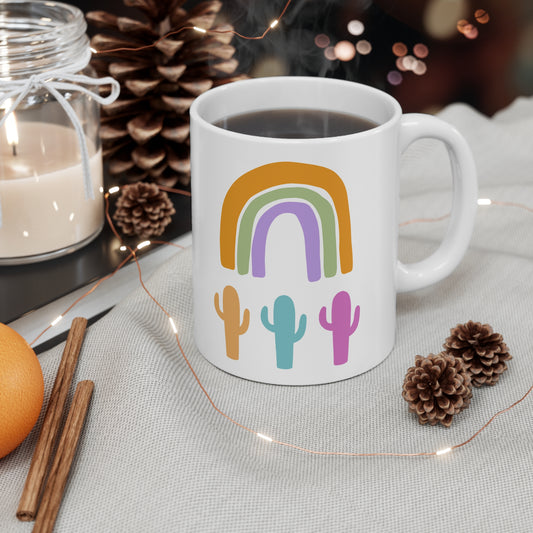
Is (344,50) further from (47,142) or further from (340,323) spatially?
(340,323)

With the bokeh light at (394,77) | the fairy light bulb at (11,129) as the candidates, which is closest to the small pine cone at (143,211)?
the fairy light bulb at (11,129)

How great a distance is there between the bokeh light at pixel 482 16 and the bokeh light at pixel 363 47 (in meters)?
0.25

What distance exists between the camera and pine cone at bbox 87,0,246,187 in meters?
0.87

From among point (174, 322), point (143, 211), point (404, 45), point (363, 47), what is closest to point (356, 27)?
point (363, 47)

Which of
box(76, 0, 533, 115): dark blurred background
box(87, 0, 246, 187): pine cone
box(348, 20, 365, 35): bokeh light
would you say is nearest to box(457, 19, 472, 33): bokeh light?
box(76, 0, 533, 115): dark blurred background

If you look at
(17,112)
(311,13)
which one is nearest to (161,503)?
(17,112)

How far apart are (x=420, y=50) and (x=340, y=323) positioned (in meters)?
0.73

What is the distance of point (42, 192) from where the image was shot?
2.35ft

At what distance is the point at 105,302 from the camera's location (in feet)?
2.41

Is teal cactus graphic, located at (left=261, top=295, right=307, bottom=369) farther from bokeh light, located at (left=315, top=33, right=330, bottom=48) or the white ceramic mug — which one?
bokeh light, located at (left=315, top=33, right=330, bottom=48)

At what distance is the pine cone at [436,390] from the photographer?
527 millimetres

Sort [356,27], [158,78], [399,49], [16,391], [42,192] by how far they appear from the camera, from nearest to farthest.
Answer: [16,391], [42,192], [158,78], [356,27], [399,49]

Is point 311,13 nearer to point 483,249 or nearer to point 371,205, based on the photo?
point 483,249

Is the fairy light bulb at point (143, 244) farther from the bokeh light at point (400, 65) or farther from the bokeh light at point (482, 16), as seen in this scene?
the bokeh light at point (482, 16)
